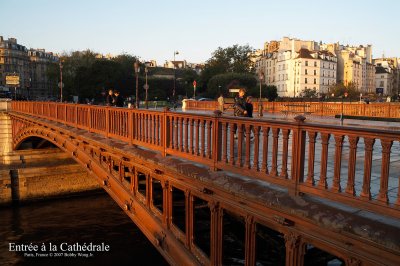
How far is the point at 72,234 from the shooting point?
61.3ft

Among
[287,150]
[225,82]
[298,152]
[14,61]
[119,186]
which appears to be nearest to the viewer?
[298,152]

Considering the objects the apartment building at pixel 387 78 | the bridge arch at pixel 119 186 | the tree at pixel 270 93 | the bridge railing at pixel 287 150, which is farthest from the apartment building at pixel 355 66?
the bridge railing at pixel 287 150

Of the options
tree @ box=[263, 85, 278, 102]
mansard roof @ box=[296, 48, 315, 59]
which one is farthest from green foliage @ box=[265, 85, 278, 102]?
mansard roof @ box=[296, 48, 315, 59]

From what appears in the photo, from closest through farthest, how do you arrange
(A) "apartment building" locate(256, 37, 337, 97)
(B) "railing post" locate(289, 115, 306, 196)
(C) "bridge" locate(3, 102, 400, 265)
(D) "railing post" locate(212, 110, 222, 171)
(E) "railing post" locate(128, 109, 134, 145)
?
1. (C) "bridge" locate(3, 102, 400, 265)
2. (B) "railing post" locate(289, 115, 306, 196)
3. (D) "railing post" locate(212, 110, 222, 171)
4. (E) "railing post" locate(128, 109, 134, 145)
5. (A) "apartment building" locate(256, 37, 337, 97)

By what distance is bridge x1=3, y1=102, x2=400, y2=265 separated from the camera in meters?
3.72

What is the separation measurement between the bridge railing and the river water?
7102 mm

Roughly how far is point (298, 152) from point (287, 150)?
1.09ft

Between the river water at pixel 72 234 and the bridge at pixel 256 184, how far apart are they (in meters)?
5.79

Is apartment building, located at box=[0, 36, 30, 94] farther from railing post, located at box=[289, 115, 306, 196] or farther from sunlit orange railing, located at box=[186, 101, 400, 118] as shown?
railing post, located at box=[289, 115, 306, 196]

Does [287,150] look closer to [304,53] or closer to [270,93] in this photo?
[270,93]

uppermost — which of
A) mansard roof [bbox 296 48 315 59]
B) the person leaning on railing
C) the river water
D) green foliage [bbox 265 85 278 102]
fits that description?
mansard roof [bbox 296 48 315 59]

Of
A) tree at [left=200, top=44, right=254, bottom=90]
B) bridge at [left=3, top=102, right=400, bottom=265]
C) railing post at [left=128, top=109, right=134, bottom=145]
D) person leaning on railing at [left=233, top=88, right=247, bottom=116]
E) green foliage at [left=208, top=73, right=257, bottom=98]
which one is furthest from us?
tree at [left=200, top=44, right=254, bottom=90]

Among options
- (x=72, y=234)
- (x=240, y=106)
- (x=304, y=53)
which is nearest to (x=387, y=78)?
(x=304, y=53)

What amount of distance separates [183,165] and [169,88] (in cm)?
8510
